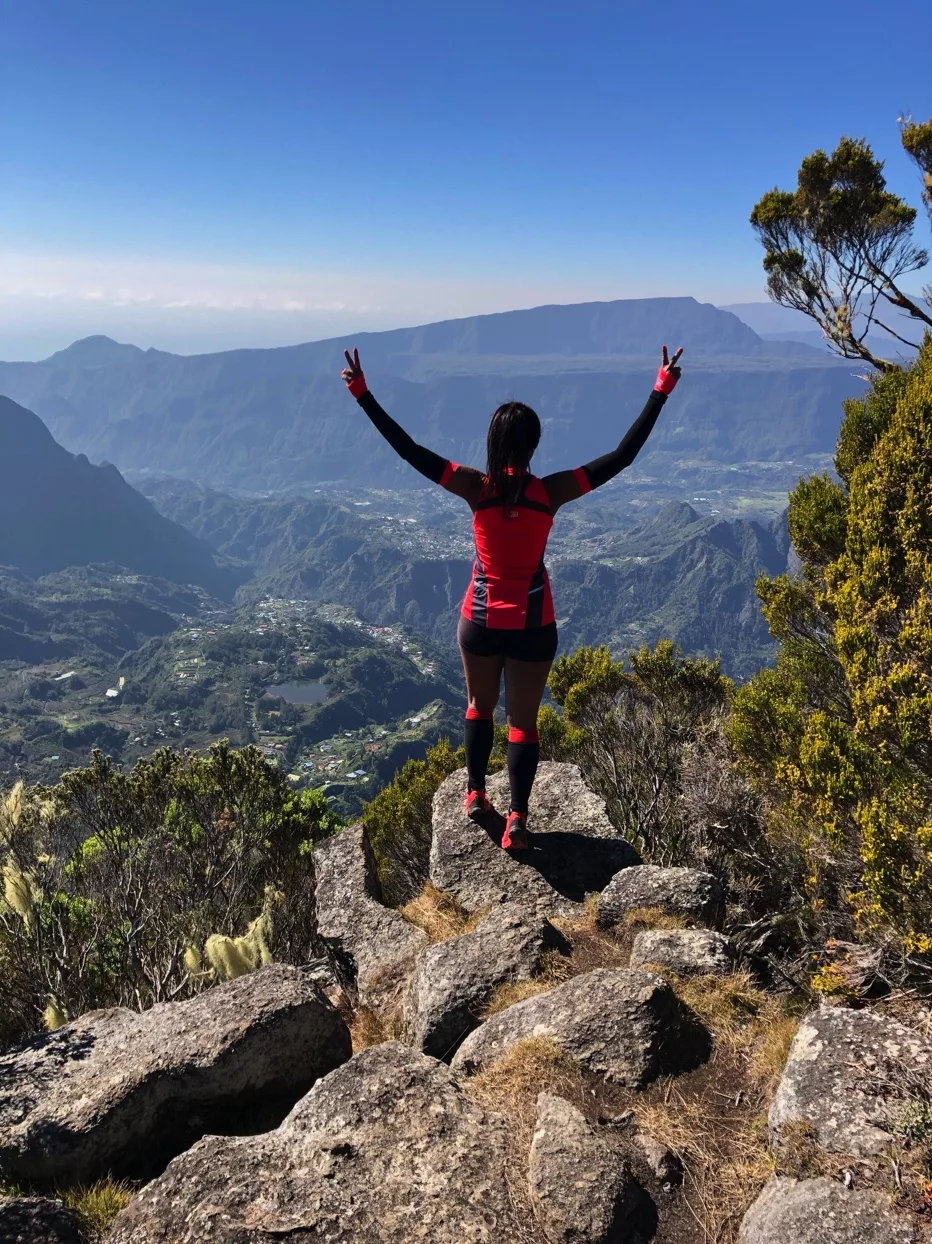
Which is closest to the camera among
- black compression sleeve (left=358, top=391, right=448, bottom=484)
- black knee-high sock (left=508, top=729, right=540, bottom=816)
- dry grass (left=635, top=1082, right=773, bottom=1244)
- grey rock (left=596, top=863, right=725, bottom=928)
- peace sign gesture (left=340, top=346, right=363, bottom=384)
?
dry grass (left=635, top=1082, right=773, bottom=1244)

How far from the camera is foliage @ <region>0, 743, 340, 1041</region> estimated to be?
892 cm

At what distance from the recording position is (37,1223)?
361 cm

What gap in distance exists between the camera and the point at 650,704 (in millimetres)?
16141

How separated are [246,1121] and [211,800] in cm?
946

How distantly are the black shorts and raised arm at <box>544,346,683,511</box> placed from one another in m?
1.09

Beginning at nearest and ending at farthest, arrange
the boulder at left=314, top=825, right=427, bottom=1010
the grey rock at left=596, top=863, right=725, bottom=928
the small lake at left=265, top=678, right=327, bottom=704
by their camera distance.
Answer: the grey rock at left=596, top=863, right=725, bottom=928 → the boulder at left=314, top=825, right=427, bottom=1010 → the small lake at left=265, top=678, right=327, bottom=704

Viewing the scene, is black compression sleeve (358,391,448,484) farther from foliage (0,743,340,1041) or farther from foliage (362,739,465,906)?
foliage (362,739,465,906)

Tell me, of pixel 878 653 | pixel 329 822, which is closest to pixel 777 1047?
pixel 878 653

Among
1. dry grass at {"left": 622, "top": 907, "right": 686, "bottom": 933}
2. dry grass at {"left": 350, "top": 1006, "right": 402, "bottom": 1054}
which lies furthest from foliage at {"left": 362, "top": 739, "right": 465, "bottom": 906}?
dry grass at {"left": 622, "top": 907, "right": 686, "bottom": 933}

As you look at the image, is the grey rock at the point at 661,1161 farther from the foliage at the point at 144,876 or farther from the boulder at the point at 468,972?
the foliage at the point at 144,876

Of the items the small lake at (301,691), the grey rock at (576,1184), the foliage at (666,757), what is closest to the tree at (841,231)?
the foliage at (666,757)

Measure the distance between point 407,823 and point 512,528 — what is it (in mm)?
11053

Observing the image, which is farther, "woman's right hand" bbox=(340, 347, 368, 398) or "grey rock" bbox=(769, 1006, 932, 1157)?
"woman's right hand" bbox=(340, 347, 368, 398)

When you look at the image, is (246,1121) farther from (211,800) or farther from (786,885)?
(211,800)
